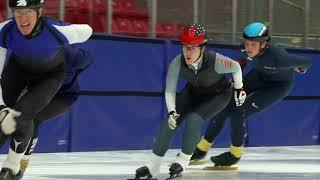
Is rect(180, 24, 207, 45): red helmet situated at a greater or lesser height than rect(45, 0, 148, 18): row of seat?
lesser

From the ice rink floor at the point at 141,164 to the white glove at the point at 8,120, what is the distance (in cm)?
108

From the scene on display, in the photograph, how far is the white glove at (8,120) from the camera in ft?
15.3

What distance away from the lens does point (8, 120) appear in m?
4.66

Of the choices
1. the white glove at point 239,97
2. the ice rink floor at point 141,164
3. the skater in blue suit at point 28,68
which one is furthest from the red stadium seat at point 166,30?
the skater in blue suit at point 28,68

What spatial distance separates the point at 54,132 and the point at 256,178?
3.44 meters

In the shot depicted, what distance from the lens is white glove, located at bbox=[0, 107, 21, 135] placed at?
183 inches

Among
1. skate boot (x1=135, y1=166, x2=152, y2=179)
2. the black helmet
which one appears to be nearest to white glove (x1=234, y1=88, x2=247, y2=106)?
skate boot (x1=135, y1=166, x2=152, y2=179)

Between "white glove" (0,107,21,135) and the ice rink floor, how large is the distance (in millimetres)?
1083

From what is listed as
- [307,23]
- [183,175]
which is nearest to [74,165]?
[183,175]

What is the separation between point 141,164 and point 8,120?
Answer: 295 centimetres

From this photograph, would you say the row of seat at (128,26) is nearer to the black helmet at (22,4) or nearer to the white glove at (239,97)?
the white glove at (239,97)

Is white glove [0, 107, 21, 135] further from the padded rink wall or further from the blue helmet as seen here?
the padded rink wall

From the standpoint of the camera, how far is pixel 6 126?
184 inches

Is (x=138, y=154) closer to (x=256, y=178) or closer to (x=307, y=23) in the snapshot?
(x=256, y=178)
